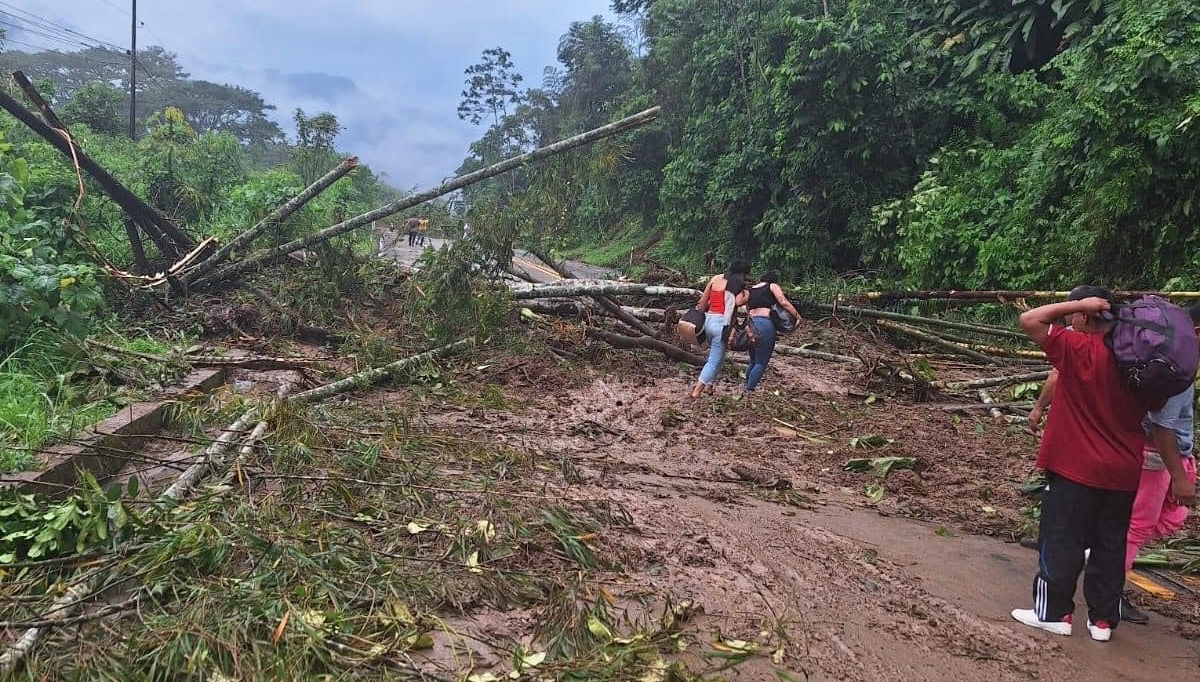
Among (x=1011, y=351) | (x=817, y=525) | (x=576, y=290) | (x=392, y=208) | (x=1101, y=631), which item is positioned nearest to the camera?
(x=1101, y=631)

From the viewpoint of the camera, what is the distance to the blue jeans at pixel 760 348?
6.81 metres

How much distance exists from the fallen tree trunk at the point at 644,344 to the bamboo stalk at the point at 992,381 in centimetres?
273

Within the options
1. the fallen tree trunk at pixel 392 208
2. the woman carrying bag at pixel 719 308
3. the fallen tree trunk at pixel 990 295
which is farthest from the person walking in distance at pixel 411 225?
the fallen tree trunk at pixel 990 295

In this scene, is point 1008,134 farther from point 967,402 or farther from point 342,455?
point 342,455

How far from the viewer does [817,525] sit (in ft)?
13.1

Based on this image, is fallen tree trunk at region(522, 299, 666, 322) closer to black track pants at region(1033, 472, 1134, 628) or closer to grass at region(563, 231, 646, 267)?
black track pants at region(1033, 472, 1134, 628)

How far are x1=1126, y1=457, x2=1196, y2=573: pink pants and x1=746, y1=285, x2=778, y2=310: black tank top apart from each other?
157 inches

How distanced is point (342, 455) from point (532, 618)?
6.72 ft

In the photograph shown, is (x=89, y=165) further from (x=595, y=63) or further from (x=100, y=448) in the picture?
(x=595, y=63)

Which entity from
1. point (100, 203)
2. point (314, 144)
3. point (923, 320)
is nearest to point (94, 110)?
point (314, 144)

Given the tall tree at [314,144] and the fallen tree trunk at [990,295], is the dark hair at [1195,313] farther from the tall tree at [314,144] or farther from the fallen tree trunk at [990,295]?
the tall tree at [314,144]

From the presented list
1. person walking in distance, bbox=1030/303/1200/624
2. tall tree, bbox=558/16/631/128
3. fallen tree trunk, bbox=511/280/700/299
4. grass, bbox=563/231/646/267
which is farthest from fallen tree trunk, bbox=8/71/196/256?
tall tree, bbox=558/16/631/128

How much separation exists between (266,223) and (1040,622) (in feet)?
30.1

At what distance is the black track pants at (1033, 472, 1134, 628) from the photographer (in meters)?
2.80
